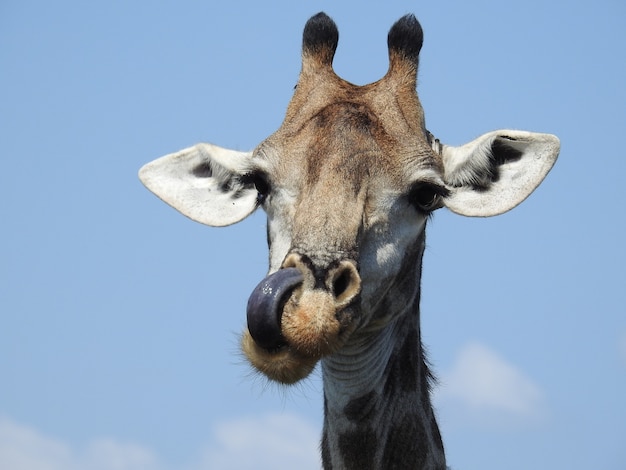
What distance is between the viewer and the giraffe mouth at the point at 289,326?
323 inches

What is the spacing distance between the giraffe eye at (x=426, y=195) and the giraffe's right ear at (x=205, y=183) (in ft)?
5.35

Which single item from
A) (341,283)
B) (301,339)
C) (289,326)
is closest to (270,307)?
(289,326)

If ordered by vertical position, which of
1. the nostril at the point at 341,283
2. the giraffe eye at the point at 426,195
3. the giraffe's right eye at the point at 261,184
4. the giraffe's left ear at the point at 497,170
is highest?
the giraffe's left ear at the point at 497,170

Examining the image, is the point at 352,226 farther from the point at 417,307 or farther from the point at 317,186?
the point at 417,307

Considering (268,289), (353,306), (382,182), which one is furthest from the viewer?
(382,182)

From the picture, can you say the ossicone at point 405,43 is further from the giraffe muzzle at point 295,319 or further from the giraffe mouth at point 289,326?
the giraffe mouth at point 289,326

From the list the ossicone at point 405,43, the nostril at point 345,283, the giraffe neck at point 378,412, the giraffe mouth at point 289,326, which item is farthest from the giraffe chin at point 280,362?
the ossicone at point 405,43

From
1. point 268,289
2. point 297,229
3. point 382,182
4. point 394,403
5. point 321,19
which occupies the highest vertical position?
point 321,19

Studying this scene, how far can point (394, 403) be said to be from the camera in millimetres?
10344

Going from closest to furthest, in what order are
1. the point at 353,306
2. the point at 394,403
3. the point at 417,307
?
1. the point at 353,306
2. the point at 394,403
3. the point at 417,307

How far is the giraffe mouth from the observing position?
8195mm

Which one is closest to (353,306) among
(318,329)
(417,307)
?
(318,329)

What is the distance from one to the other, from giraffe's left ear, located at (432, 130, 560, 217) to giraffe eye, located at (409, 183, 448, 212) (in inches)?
5.8

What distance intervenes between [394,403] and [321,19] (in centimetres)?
433
